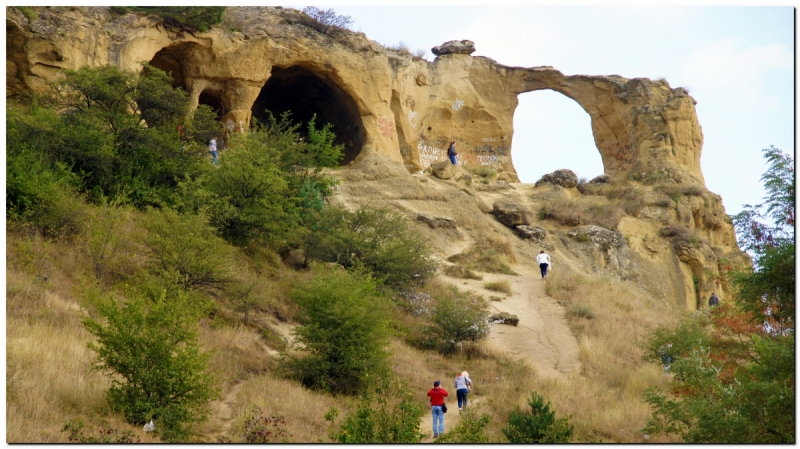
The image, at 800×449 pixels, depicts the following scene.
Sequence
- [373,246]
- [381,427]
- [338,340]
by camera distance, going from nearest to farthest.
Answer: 1. [381,427]
2. [338,340]
3. [373,246]

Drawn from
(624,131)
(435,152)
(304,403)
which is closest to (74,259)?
(304,403)

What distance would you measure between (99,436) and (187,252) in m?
6.19

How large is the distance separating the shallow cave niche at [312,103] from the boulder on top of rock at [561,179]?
837 centimetres

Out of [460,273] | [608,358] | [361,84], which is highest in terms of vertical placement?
[361,84]

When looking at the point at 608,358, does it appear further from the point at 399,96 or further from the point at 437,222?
the point at 399,96

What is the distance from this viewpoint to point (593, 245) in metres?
27.7

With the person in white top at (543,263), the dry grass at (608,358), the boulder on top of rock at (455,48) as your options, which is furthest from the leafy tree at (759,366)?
the boulder on top of rock at (455,48)

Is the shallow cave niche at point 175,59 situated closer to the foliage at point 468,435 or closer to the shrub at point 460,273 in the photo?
the shrub at point 460,273

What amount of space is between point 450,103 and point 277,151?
48.0 ft

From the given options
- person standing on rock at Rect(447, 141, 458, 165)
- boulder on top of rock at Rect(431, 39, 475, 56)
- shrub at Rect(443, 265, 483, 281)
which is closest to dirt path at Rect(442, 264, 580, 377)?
shrub at Rect(443, 265, 483, 281)

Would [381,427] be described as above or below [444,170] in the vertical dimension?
below

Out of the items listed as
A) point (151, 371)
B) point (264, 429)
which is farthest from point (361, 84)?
point (151, 371)

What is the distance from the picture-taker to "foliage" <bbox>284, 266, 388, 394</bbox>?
13.2 meters

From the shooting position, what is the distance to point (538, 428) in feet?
35.0
